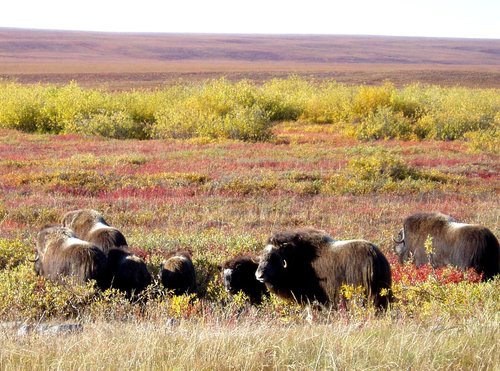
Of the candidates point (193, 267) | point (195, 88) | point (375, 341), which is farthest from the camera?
point (195, 88)

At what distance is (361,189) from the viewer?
50.7 ft

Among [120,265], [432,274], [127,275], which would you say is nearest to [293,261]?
[432,274]

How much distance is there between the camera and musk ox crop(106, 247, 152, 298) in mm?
8188

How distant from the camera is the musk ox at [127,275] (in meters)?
8.19

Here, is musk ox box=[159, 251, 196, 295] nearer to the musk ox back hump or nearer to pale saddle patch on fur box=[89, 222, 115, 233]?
pale saddle patch on fur box=[89, 222, 115, 233]

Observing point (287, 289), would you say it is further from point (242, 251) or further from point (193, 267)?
point (242, 251)

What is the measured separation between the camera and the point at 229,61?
5094 inches

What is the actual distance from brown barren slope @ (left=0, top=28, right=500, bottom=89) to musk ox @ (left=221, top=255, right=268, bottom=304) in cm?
6279

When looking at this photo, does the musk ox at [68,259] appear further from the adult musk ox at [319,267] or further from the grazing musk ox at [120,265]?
the adult musk ox at [319,267]

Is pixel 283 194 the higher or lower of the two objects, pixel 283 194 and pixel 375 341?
the lower

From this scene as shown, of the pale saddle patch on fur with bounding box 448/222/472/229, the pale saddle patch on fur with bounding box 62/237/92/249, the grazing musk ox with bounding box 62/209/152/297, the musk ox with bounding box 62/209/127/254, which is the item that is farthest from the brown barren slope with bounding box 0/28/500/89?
the pale saddle patch on fur with bounding box 448/222/472/229

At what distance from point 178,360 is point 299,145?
69.3 ft

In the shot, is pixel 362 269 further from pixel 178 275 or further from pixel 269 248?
pixel 178 275

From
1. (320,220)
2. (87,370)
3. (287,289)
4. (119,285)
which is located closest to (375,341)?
(87,370)
